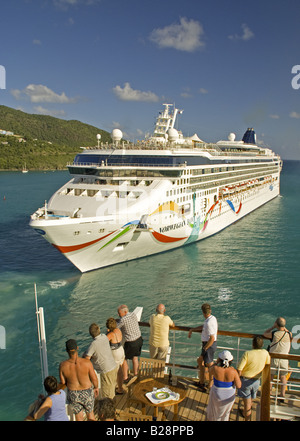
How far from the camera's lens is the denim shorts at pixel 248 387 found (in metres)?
4.71

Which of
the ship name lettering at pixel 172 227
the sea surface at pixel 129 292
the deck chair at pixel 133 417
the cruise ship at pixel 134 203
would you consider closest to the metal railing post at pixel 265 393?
the deck chair at pixel 133 417

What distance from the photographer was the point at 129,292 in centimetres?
1566

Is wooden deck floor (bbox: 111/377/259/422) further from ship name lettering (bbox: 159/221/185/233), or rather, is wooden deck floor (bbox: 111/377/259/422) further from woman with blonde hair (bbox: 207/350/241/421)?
ship name lettering (bbox: 159/221/185/233)

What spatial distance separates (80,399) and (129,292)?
1115 centimetres

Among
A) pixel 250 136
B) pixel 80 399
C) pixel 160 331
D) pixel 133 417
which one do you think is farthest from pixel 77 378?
pixel 250 136

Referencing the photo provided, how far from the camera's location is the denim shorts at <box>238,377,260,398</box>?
4715 millimetres

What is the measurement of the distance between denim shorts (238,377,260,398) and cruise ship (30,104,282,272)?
1234 cm

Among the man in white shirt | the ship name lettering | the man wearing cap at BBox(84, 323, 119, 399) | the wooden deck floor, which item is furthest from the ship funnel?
the man wearing cap at BBox(84, 323, 119, 399)

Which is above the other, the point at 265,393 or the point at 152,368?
the point at 265,393

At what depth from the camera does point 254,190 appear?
131ft

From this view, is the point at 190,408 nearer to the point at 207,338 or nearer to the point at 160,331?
the point at 207,338

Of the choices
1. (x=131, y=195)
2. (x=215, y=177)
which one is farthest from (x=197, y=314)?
(x=215, y=177)

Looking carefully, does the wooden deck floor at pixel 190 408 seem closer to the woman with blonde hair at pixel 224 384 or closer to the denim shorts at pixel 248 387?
the denim shorts at pixel 248 387

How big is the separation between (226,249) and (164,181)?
22.9 feet
